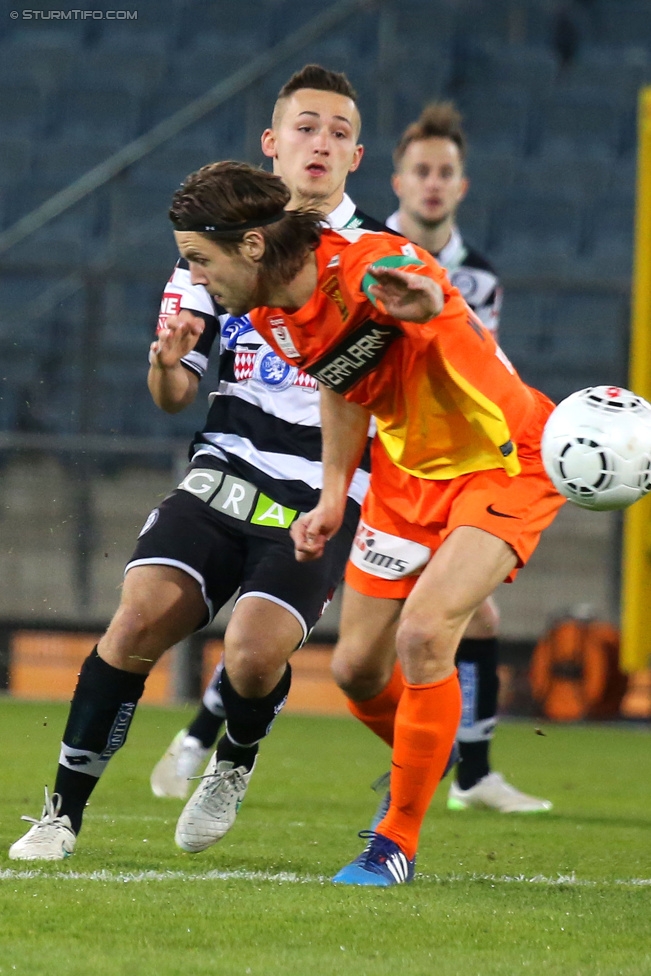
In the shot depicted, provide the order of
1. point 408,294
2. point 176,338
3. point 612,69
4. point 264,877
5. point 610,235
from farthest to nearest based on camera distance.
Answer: point 612,69 → point 610,235 → point 176,338 → point 264,877 → point 408,294

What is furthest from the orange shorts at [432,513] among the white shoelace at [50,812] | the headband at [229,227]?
the white shoelace at [50,812]

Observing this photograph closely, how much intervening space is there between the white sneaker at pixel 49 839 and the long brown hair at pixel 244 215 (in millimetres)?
1443

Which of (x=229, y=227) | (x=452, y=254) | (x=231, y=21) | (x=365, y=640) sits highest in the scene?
(x=231, y=21)

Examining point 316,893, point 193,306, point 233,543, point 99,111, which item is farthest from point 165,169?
point 316,893

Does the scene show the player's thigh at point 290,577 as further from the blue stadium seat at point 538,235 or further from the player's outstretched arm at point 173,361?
the blue stadium seat at point 538,235

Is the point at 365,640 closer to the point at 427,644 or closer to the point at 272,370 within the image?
the point at 427,644

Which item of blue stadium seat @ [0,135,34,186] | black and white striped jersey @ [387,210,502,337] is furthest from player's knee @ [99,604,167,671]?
blue stadium seat @ [0,135,34,186]

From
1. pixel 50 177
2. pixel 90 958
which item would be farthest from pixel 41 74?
pixel 90 958

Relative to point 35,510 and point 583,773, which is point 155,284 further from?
point 583,773

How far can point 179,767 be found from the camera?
18.6 ft

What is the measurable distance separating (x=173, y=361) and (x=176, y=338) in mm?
73

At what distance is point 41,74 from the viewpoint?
14.9 metres

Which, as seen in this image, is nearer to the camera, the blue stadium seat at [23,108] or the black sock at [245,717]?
the black sock at [245,717]

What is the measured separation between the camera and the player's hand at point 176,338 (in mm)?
3795
